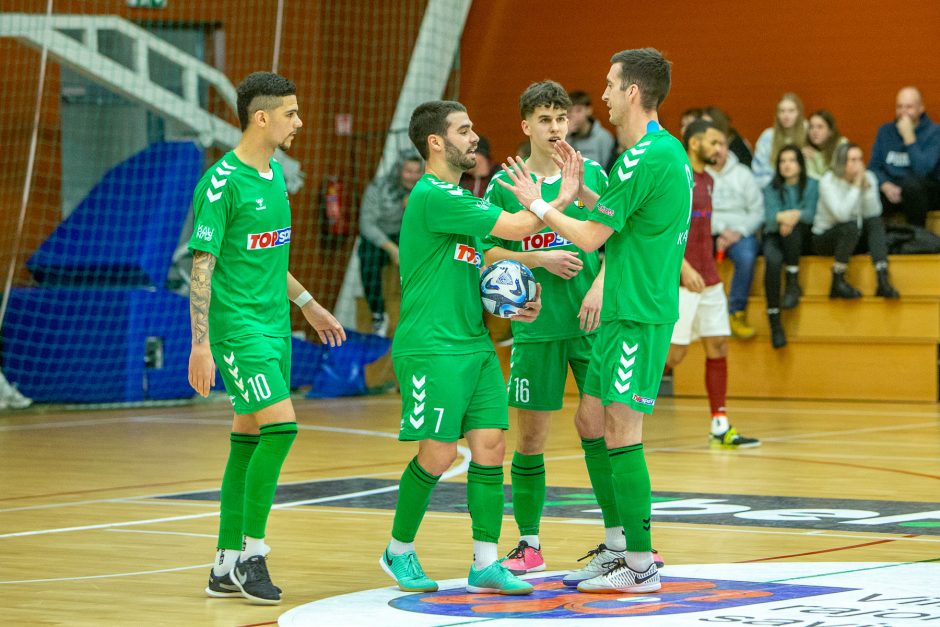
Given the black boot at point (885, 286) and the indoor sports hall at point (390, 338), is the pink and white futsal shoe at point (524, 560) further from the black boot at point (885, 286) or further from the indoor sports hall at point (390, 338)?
the black boot at point (885, 286)

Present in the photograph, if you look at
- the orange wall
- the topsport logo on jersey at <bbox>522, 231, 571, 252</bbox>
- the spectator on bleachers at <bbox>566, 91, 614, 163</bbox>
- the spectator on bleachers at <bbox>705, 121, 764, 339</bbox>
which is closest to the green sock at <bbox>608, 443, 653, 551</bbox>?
the topsport logo on jersey at <bbox>522, 231, 571, 252</bbox>

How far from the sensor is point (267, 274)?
5.51 meters

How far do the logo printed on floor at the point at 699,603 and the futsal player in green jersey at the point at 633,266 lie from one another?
0.21 m

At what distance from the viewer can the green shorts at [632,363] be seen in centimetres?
517

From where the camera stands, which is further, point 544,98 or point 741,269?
point 741,269

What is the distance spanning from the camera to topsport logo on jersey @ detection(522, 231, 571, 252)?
19.5 feet

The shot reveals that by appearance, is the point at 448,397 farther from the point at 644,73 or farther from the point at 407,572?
the point at 644,73

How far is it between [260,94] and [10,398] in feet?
29.7

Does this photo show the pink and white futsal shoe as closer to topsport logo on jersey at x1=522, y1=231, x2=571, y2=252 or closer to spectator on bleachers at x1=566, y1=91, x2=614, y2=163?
topsport logo on jersey at x1=522, y1=231, x2=571, y2=252

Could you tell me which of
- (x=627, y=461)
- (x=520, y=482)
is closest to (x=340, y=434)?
(x=520, y=482)

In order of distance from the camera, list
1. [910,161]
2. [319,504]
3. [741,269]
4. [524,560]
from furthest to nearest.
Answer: [741,269] < [910,161] < [319,504] < [524,560]

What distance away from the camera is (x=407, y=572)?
17.3 feet

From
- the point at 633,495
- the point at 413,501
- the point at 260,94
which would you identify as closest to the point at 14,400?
the point at 260,94

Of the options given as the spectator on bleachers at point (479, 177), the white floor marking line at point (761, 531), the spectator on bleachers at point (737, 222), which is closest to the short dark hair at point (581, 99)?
the spectator on bleachers at point (479, 177)
